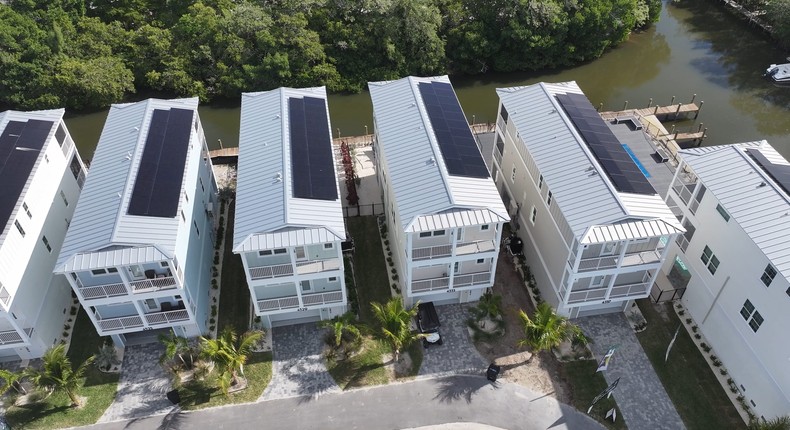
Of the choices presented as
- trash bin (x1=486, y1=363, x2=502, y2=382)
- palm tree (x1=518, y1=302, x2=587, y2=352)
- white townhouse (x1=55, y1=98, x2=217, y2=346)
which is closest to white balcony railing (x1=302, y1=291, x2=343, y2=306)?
white townhouse (x1=55, y1=98, x2=217, y2=346)

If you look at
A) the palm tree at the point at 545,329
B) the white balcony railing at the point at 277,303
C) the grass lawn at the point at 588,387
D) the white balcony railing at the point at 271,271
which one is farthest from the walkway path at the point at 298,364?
the grass lawn at the point at 588,387

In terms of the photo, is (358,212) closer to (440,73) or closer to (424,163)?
(424,163)

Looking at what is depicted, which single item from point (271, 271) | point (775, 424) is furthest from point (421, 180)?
point (775, 424)

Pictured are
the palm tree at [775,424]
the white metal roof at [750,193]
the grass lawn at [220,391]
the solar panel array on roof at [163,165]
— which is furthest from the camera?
the solar panel array on roof at [163,165]

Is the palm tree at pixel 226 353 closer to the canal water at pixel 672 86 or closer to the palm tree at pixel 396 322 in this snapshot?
the palm tree at pixel 396 322

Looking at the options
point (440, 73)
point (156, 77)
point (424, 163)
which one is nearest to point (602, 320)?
point (424, 163)

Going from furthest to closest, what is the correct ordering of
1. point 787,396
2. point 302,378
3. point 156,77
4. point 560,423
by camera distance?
point 156,77 < point 302,378 < point 560,423 < point 787,396
